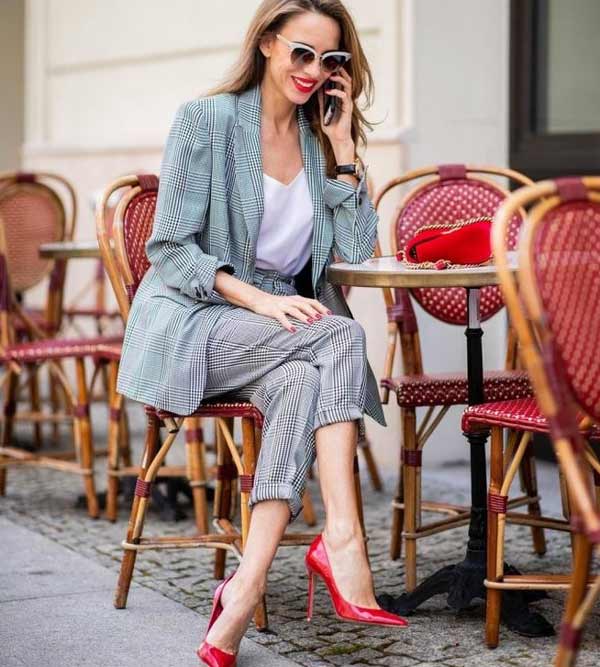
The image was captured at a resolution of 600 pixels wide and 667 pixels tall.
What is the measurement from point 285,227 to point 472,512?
0.94m

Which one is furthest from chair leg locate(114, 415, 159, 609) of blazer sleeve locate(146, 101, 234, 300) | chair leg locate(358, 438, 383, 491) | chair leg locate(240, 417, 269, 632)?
chair leg locate(358, 438, 383, 491)

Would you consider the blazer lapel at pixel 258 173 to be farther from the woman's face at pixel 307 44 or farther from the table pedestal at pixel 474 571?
the table pedestal at pixel 474 571

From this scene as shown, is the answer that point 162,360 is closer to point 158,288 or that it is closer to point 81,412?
point 158,288

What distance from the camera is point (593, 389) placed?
2.58 m

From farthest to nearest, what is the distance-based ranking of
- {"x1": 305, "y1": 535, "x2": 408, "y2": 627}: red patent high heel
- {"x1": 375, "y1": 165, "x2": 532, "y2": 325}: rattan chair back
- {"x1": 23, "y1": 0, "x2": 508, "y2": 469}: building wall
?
{"x1": 23, "y1": 0, "x2": 508, "y2": 469}: building wall < {"x1": 375, "y1": 165, "x2": 532, "y2": 325}: rattan chair back < {"x1": 305, "y1": 535, "x2": 408, "y2": 627}: red patent high heel

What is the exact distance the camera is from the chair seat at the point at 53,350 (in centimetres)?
508

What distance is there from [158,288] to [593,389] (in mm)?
1440

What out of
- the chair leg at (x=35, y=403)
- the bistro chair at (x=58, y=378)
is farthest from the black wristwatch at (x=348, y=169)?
the chair leg at (x=35, y=403)

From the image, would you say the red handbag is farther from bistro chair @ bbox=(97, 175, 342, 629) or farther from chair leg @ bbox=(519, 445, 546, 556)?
chair leg @ bbox=(519, 445, 546, 556)

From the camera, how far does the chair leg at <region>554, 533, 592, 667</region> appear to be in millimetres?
2404

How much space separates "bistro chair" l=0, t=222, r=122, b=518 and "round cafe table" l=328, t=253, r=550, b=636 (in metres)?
1.61

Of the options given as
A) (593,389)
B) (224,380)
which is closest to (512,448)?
(224,380)

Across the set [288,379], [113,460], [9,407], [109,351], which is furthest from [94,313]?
[288,379]

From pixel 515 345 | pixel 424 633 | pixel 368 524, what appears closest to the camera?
pixel 424 633
